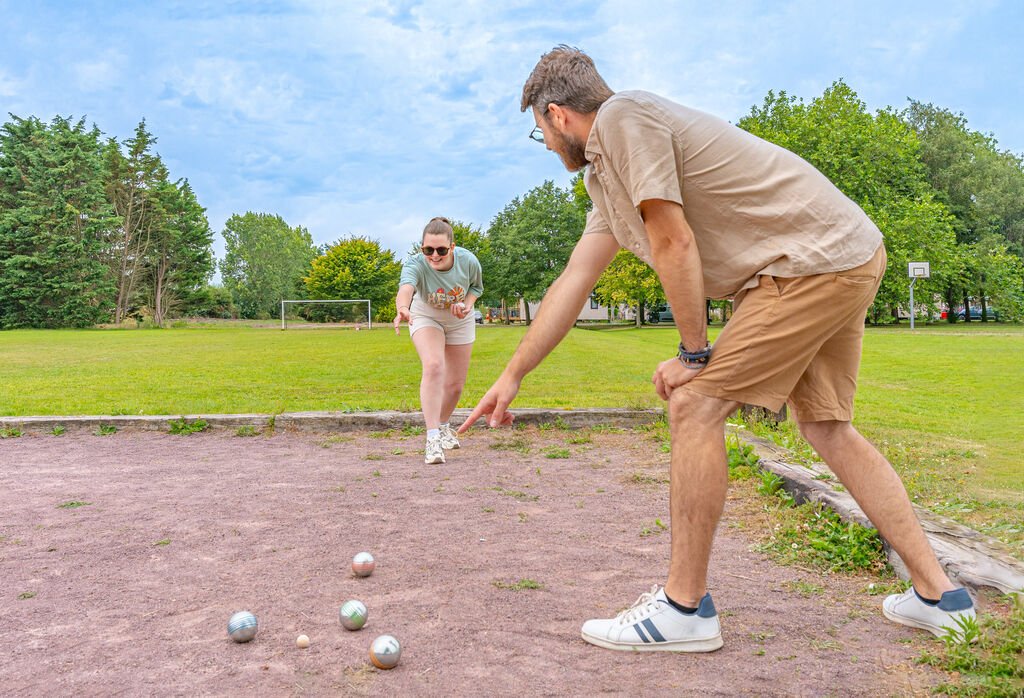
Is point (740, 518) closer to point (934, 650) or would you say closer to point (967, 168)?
point (934, 650)

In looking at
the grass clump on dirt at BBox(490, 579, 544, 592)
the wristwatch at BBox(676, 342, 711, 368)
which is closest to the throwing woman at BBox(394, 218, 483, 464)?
the grass clump on dirt at BBox(490, 579, 544, 592)

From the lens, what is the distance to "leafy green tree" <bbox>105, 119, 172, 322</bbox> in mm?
52531

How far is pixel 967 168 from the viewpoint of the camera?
4969cm

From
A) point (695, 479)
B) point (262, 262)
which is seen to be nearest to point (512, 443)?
point (695, 479)

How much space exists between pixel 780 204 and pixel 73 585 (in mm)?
3361

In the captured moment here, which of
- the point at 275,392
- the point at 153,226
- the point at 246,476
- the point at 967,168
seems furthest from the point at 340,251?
the point at 246,476

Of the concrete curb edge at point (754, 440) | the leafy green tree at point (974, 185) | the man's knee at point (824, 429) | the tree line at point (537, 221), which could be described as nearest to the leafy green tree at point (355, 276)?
the tree line at point (537, 221)

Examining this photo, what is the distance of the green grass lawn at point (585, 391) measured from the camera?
221 inches

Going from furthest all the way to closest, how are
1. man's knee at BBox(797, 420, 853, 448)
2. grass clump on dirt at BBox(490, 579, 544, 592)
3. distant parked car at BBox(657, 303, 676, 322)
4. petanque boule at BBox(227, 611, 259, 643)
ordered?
1. distant parked car at BBox(657, 303, 676, 322)
2. grass clump on dirt at BBox(490, 579, 544, 592)
3. man's knee at BBox(797, 420, 853, 448)
4. petanque boule at BBox(227, 611, 259, 643)

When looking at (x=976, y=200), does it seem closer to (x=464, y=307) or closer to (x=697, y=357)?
(x=464, y=307)

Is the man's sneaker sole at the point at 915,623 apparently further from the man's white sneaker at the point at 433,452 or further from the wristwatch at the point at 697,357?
the man's white sneaker at the point at 433,452

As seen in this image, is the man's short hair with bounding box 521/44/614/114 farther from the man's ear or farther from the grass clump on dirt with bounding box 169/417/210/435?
the grass clump on dirt with bounding box 169/417/210/435

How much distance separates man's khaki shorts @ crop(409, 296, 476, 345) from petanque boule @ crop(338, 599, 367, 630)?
3855mm

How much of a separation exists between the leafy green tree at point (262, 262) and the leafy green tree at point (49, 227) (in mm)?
15414
